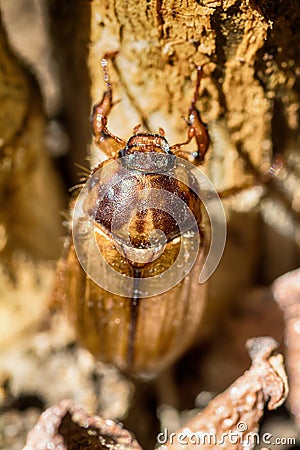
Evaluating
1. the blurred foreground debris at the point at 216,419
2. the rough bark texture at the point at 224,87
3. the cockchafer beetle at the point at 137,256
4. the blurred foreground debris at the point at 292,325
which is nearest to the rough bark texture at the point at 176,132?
the rough bark texture at the point at 224,87

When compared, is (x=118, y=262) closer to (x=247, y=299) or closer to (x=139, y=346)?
(x=139, y=346)

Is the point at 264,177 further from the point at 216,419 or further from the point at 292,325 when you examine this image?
the point at 216,419

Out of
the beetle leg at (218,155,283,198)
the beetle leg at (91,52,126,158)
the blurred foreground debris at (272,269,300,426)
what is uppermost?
the beetle leg at (91,52,126,158)

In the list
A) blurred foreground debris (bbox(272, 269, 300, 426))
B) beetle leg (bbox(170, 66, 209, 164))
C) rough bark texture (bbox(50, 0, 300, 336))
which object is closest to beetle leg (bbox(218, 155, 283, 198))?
rough bark texture (bbox(50, 0, 300, 336))

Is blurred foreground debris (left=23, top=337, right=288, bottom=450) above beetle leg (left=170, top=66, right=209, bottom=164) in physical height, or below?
below

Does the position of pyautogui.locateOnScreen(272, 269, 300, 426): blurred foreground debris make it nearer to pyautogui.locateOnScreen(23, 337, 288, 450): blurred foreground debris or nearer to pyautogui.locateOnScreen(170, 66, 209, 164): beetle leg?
pyautogui.locateOnScreen(23, 337, 288, 450): blurred foreground debris

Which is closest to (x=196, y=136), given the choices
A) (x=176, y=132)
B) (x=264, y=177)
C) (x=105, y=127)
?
(x=176, y=132)

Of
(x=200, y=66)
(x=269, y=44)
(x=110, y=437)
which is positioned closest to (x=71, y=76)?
(x=200, y=66)

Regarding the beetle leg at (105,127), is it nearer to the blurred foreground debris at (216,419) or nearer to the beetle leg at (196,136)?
the beetle leg at (196,136)
